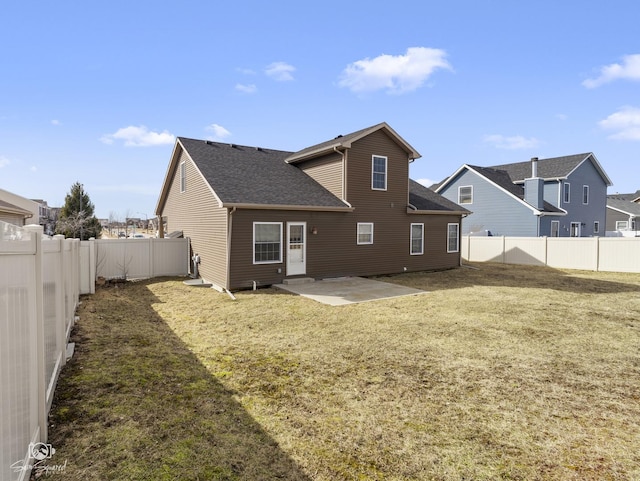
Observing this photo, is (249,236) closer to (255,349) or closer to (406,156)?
(255,349)

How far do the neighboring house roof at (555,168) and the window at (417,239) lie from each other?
15.2 metres

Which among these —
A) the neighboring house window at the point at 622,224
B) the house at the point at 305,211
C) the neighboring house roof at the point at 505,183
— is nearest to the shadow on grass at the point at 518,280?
the house at the point at 305,211

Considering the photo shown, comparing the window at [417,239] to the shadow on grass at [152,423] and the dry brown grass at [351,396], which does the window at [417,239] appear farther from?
the shadow on grass at [152,423]

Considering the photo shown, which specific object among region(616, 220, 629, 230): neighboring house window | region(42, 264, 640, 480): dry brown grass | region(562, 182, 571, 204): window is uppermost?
region(562, 182, 571, 204): window

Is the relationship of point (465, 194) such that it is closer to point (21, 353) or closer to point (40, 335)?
point (40, 335)

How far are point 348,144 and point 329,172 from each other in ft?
5.24

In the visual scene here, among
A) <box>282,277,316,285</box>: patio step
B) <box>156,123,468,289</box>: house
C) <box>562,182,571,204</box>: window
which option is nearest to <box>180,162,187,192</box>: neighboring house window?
<box>156,123,468,289</box>: house

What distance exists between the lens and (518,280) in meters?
14.5

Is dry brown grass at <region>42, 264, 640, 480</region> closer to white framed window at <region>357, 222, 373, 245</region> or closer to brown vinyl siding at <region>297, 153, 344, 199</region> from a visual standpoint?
white framed window at <region>357, 222, 373, 245</region>

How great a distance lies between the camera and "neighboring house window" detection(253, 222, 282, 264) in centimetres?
1207

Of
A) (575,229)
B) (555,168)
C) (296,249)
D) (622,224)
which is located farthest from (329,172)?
(622,224)

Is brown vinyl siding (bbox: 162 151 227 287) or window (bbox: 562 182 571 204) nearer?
brown vinyl siding (bbox: 162 151 227 287)

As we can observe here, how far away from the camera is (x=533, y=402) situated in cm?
425

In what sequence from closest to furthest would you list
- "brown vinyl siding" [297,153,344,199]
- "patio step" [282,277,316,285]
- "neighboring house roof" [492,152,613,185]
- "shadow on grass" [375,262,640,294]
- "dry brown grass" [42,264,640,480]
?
"dry brown grass" [42,264,640,480] → "patio step" [282,277,316,285] → "shadow on grass" [375,262,640,294] → "brown vinyl siding" [297,153,344,199] → "neighboring house roof" [492,152,613,185]
